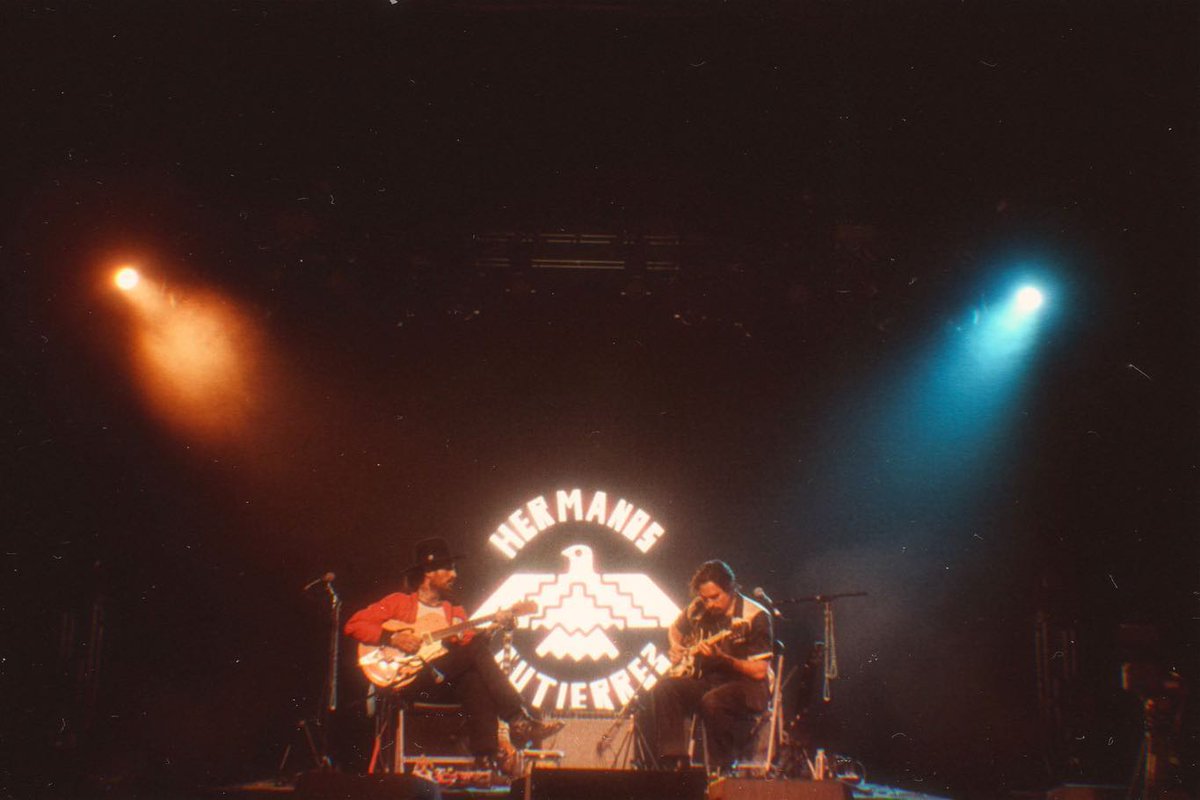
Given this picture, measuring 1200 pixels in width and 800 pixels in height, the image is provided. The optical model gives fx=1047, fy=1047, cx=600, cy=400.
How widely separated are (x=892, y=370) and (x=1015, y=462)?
1.18 metres

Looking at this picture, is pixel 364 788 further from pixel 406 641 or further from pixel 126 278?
pixel 126 278

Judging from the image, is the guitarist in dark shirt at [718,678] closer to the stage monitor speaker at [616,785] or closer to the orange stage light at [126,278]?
the stage monitor speaker at [616,785]

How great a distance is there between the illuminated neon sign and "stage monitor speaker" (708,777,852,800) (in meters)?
3.89

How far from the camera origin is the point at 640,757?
6477 millimetres

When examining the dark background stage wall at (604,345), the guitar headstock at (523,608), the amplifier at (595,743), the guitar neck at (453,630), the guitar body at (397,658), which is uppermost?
the dark background stage wall at (604,345)

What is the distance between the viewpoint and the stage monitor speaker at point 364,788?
3.77m

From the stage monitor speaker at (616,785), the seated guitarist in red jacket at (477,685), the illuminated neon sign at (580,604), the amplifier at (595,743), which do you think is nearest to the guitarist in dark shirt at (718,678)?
the amplifier at (595,743)

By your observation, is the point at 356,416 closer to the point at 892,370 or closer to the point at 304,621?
the point at 304,621

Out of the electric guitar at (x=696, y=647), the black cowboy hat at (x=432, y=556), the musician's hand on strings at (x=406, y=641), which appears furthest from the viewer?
the black cowboy hat at (x=432, y=556)

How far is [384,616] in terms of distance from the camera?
681 cm

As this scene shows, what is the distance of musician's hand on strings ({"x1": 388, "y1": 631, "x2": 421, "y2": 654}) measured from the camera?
644 centimetres

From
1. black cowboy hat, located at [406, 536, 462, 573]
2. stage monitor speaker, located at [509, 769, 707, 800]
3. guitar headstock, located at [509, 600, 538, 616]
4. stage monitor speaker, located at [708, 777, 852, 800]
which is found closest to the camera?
stage monitor speaker, located at [509, 769, 707, 800]

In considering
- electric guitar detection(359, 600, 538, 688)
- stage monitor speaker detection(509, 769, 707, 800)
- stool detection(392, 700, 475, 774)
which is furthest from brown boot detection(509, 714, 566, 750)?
stage monitor speaker detection(509, 769, 707, 800)

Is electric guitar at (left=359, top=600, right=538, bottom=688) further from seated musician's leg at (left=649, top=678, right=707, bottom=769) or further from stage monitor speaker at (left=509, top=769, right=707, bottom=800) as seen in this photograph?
stage monitor speaker at (left=509, top=769, right=707, bottom=800)
